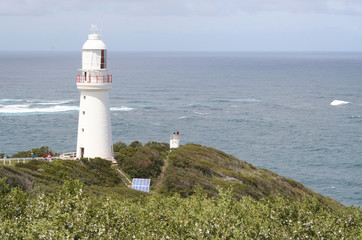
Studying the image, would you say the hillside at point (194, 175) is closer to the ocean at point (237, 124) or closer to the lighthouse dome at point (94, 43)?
the lighthouse dome at point (94, 43)

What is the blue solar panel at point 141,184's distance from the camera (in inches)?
983

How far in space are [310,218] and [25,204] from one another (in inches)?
333

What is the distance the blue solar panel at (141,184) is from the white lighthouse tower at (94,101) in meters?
3.71

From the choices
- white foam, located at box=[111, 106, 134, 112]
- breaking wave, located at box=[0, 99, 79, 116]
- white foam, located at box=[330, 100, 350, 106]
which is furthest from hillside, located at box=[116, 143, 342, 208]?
white foam, located at box=[330, 100, 350, 106]

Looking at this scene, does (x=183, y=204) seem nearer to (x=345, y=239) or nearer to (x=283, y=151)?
(x=345, y=239)

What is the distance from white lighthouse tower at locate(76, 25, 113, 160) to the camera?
2748 cm

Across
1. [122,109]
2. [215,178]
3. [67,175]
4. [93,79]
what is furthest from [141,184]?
[122,109]

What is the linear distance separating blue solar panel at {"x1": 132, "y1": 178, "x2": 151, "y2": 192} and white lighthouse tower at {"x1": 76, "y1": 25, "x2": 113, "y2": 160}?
3712mm

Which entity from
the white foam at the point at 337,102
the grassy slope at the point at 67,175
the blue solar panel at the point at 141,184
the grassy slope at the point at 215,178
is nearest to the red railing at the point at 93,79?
the grassy slope at the point at 67,175

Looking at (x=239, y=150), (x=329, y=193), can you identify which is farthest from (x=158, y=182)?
(x=239, y=150)

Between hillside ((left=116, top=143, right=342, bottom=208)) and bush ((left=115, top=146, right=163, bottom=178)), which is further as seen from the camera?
bush ((left=115, top=146, right=163, bottom=178))

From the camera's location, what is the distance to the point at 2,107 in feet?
266

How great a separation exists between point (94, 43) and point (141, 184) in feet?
29.3

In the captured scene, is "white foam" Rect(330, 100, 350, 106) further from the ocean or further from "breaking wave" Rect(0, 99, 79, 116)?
"breaking wave" Rect(0, 99, 79, 116)
